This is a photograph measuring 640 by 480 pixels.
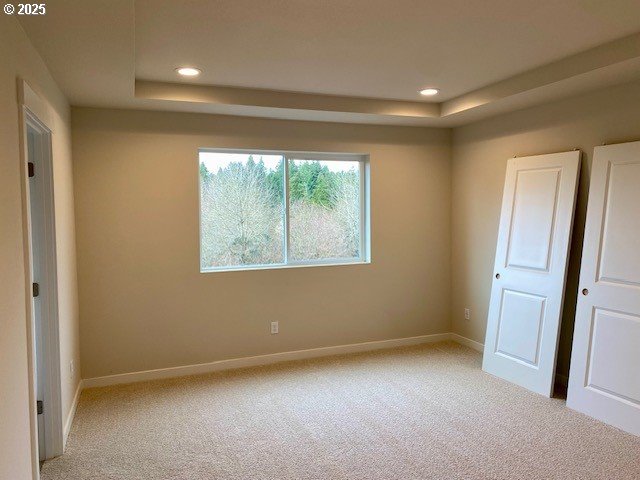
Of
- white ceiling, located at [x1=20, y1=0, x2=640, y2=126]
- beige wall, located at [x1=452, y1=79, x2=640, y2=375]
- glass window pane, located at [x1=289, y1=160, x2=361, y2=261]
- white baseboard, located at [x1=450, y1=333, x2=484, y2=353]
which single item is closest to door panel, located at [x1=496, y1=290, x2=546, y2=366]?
beige wall, located at [x1=452, y1=79, x2=640, y2=375]

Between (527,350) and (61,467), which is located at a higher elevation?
(527,350)

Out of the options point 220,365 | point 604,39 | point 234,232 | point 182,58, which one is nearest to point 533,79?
point 604,39

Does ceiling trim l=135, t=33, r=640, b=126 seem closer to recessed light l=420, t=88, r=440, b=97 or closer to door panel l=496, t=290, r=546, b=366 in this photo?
recessed light l=420, t=88, r=440, b=97

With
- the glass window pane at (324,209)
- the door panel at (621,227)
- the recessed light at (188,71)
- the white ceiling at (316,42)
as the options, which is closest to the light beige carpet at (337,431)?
the door panel at (621,227)

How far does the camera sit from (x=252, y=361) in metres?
4.36

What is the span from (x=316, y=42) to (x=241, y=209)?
1.98 m

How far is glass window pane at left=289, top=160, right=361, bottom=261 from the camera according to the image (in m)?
4.62

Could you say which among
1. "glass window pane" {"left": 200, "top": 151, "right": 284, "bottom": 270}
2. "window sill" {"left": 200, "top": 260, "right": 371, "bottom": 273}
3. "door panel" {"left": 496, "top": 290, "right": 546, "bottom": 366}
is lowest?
"door panel" {"left": 496, "top": 290, "right": 546, "bottom": 366}

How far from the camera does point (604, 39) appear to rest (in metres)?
2.79

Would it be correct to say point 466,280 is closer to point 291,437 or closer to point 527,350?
point 527,350

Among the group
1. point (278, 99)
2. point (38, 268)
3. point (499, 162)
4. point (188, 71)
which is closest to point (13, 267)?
point (38, 268)

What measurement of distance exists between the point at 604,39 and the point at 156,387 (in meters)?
3.98

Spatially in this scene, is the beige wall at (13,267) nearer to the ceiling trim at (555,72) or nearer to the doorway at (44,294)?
the doorway at (44,294)

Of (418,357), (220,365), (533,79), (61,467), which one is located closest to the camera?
(61,467)
